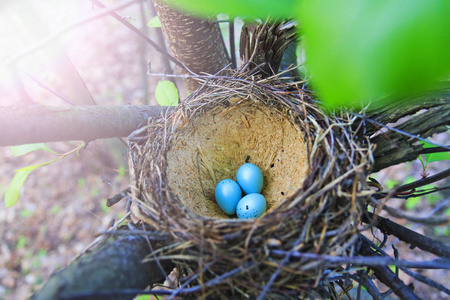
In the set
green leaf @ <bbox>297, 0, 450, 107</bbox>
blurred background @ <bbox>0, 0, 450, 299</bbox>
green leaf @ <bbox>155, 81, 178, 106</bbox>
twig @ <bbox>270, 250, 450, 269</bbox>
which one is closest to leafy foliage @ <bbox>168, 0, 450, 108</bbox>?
green leaf @ <bbox>297, 0, 450, 107</bbox>

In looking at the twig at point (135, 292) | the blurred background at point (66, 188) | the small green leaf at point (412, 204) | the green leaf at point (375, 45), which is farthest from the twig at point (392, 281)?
the small green leaf at point (412, 204)

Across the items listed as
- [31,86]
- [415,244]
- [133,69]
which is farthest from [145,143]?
[31,86]

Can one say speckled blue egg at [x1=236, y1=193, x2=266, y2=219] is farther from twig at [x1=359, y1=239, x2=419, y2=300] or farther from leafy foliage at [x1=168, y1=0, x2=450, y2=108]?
leafy foliage at [x1=168, y1=0, x2=450, y2=108]

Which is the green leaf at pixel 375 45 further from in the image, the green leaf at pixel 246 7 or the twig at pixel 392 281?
the twig at pixel 392 281

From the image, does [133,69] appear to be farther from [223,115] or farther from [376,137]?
[376,137]

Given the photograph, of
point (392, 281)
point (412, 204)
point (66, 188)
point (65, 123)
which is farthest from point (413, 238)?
point (66, 188)
